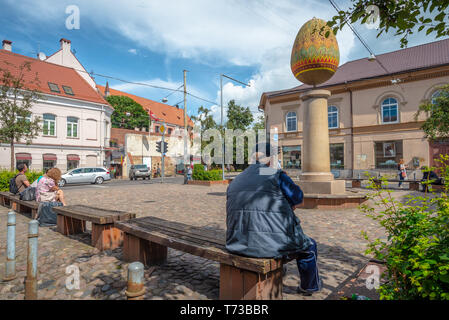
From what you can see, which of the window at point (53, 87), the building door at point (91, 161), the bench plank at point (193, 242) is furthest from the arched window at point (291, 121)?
the bench plank at point (193, 242)

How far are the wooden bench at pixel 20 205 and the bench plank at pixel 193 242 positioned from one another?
4001 mm

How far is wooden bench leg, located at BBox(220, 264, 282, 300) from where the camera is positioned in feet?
7.95

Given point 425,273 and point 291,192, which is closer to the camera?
point 425,273

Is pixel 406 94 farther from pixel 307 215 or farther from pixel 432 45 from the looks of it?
pixel 307 215

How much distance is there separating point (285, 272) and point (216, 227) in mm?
2696

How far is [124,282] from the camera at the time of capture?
3.27m

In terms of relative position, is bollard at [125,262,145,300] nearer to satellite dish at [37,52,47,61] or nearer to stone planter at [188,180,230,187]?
stone planter at [188,180,230,187]

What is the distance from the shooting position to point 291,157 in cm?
2792

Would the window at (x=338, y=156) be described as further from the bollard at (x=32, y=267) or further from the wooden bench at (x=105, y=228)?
the bollard at (x=32, y=267)

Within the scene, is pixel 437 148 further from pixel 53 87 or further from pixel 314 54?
pixel 53 87

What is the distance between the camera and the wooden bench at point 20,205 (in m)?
6.68

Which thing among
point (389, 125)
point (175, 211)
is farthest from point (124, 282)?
point (389, 125)

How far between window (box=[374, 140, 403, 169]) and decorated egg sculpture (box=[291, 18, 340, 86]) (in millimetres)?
16901

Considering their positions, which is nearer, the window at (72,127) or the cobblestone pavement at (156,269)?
the cobblestone pavement at (156,269)
